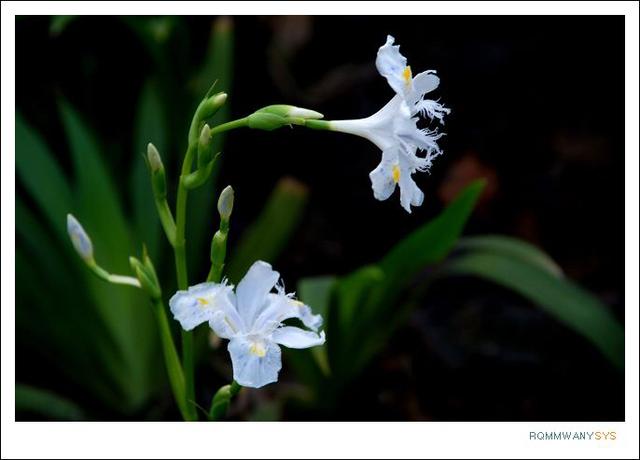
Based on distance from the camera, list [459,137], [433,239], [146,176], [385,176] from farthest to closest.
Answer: [459,137] < [146,176] < [433,239] < [385,176]

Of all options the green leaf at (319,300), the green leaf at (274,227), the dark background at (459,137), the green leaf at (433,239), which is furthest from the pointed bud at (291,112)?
the dark background at (459,137)

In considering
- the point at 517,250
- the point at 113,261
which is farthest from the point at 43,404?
the point at 517,250

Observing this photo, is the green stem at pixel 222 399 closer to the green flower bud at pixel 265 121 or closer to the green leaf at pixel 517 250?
the green flower bud at pixel 265 121

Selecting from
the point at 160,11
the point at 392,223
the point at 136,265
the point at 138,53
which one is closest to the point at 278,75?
the point at 138,53

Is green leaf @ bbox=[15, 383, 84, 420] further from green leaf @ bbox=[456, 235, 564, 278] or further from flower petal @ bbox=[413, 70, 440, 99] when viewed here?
flower petal @ bbox=[413, 70, 440, 99]

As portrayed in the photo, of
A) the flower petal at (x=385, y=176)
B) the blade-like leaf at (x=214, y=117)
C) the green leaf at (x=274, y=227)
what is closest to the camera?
the flower petal at (x=385, y=176)

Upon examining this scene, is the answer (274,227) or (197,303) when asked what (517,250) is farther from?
(197,303)

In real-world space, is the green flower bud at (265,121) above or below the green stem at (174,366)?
above
